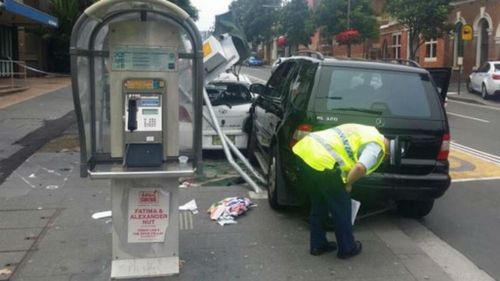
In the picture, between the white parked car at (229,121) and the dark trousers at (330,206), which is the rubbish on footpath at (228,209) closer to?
the dark trousers at (330,206)

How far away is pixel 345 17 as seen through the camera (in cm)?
4353

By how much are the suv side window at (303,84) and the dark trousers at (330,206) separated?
42.3 inches

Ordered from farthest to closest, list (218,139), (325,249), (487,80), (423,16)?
(423,16) < (487,80) < (218,139) < (325,249)

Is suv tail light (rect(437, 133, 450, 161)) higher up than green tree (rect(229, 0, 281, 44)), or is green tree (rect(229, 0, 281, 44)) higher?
green tree (rect(229, 0, 281, 44))

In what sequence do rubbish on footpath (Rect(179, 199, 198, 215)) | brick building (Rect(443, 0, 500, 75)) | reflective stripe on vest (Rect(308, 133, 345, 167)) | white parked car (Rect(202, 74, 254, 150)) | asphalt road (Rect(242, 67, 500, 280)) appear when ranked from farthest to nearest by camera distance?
brick building (Rect(443, 0, 500, 75))
white parked car (Rect(202, 74, 254, 150))
rubbish on footpath (Rect(179, 199, 198, 215))
asphalt road (Rect(242, 67, 500, 280))
reflective stripe on vest (Rect(308, 133, 345, 167))

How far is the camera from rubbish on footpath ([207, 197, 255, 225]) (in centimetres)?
612

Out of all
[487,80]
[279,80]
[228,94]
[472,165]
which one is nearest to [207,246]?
[279,80]

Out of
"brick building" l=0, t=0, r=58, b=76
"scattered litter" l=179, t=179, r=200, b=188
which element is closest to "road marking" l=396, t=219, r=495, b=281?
"scattered litter" l=179, t=179, r=200, b=188

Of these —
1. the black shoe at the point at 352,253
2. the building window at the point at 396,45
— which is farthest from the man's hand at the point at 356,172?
the building window at the point at 396,45

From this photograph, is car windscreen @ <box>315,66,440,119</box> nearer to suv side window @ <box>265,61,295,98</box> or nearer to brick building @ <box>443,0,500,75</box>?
suv side window @ <box>265,61,295,98</box>

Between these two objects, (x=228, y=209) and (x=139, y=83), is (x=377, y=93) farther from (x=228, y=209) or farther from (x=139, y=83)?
(x=139, y=83)

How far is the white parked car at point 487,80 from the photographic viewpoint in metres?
23.4

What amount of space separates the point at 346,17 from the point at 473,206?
3766 centimetres

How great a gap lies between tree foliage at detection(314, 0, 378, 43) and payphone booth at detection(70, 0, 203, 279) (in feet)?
129
